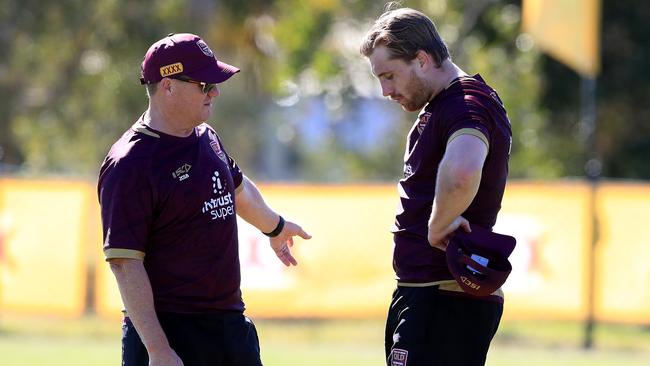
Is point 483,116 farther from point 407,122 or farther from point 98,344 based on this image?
point 407,122

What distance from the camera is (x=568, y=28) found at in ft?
48.9

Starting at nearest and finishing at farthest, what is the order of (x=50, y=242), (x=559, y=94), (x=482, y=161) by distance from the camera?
(x=482, y=161)
(x=50, y=242)
(x=559, y=94)

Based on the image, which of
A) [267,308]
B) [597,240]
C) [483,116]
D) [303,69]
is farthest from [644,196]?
[303,69]

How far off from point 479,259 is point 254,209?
1526 millimetres

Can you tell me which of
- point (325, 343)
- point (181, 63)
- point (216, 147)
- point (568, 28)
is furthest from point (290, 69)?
point (181, 63)

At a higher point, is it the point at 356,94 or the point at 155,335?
the point at 356,94

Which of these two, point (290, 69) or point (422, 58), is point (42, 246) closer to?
point (422, 58)

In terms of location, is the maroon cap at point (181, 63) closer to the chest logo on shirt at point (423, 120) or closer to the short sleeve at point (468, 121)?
the chest logo on shirt at point (423, 120)

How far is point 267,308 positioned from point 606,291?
152 inches

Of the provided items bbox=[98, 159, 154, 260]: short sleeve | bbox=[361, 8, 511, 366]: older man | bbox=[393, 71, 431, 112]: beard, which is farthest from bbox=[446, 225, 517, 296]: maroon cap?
bbox=[98, 159, 154, 260]: short sleeve

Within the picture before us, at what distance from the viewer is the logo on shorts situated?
17.1ft

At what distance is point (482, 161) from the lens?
16.2 ft

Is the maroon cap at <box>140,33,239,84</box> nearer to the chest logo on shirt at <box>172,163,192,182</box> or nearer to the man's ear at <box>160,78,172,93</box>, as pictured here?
the man's ear at <box>160,78,172,93</box>

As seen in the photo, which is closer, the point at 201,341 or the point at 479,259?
the point at 479,259
